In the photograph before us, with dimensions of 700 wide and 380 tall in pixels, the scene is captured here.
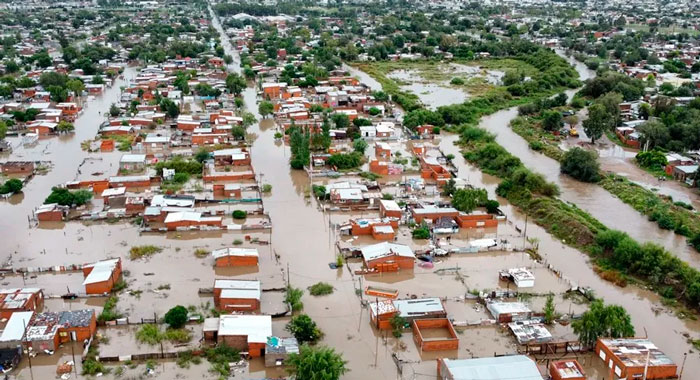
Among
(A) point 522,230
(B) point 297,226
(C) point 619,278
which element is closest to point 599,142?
(A) point 522,230

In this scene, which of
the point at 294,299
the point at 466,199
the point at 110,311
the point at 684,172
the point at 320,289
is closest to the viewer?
the point at 110,311

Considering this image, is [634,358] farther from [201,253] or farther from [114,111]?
[114,111]

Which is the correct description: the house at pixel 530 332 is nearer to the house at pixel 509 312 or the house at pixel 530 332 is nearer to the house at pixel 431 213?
the house at pixel 509 312

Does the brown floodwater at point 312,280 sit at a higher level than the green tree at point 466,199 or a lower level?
lower

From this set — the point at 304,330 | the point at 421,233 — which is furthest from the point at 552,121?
the point at 304,330

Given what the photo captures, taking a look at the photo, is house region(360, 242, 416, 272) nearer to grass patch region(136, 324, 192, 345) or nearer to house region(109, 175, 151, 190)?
grass patch region(136, 324, 192, 345)

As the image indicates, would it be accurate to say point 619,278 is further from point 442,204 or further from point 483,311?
point 442,204

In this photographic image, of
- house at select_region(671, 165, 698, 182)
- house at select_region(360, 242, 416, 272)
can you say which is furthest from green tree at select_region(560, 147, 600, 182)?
house at select_region(360, 242, 416, 272)

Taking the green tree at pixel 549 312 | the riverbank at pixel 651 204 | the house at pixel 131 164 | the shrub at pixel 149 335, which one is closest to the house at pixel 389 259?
the green tree at pixel 549 312
